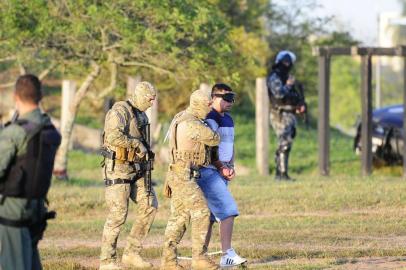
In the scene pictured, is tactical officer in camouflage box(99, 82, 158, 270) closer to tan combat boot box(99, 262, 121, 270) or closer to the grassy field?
tan combat boot box(99, 262, 121, 270)

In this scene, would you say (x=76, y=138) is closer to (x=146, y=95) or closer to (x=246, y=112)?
(x=246, y=112)

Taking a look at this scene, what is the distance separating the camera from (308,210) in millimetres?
18203

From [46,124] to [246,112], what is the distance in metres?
29.8

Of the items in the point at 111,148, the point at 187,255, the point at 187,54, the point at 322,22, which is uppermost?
the point at 322,22

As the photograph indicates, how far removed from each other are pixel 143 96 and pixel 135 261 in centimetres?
167

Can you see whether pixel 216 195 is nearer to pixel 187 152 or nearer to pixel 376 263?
pixel 187 152

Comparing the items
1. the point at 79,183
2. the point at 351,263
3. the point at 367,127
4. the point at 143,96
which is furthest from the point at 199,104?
the point at 367,127

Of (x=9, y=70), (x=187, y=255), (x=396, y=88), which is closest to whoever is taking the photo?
(x=187, y=255)

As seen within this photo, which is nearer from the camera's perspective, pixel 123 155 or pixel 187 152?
pixel 187 152

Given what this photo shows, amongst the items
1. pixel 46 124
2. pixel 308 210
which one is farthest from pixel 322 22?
pixel 46 124

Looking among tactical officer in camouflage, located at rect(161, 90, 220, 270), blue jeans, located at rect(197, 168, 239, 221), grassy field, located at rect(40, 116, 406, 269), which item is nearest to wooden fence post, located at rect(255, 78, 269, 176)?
grassy field, located at rect(40, 116, 406, 269)

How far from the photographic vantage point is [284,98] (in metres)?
20.7

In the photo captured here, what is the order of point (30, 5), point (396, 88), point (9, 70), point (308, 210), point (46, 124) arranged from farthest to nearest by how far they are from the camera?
point (396, 88), point (9, 70), point (30, 5), point (308, 210), point (46, 124)

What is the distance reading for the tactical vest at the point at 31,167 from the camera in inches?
365
